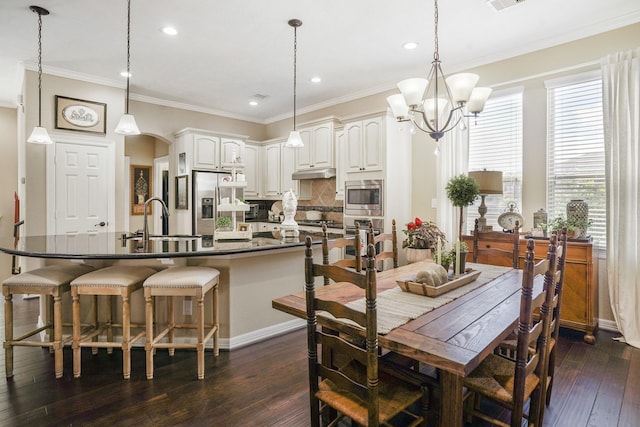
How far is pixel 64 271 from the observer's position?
104 inches

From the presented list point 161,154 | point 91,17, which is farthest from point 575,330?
point 161,154

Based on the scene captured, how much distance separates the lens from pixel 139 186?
24.0ft

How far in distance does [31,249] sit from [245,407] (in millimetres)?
1869

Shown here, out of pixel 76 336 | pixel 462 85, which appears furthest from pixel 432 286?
pixel 76 336

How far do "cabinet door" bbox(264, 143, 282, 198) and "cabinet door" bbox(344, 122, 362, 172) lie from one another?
1863mm

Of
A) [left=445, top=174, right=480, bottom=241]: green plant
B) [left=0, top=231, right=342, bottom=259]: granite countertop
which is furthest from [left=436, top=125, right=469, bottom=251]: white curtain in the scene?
[left=0, top=231, right=342, bottom=259]: granite countertop

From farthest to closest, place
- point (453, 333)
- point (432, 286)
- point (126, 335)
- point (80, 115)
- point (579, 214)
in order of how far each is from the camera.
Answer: point (80, 115) < point (579, 214) < point (126, 335) < point (432, 286) < point (453, 333)

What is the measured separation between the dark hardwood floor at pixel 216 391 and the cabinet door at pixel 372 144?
2653 millimetres

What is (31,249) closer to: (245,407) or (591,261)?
(245,407)

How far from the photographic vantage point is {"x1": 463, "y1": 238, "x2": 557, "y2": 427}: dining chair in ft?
4.52

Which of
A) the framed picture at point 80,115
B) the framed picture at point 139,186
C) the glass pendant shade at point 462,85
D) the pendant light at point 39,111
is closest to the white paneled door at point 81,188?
the framed picture at point 80,115

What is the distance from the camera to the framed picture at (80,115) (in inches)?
173

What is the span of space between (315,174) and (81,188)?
3.24 meters

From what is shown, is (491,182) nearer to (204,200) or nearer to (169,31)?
(169,31)
